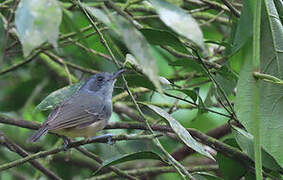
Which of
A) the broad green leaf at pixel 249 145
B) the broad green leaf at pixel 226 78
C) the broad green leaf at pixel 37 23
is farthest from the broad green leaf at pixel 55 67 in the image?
the broad green leaf at pixel 37 23

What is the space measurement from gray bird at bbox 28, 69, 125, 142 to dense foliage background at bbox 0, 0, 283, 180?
0.35ft

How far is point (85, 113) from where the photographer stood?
3.51m

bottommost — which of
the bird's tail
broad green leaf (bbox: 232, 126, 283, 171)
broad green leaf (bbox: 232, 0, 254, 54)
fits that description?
the bird's tail

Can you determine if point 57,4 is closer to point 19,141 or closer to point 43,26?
point 43,26

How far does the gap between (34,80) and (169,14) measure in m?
3.10

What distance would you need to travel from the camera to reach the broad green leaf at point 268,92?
188cm

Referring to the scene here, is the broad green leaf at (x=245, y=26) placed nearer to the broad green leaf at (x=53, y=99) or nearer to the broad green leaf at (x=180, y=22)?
the broad green leaf at (x=180, y=22)

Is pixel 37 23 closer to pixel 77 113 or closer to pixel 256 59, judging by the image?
pixel 256 59

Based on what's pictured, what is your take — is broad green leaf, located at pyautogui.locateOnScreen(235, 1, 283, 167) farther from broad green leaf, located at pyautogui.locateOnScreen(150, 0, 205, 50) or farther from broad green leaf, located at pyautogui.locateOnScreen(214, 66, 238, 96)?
broad green leaf, located at pyautogui.locateOnScreen(150, 0, 205, 50)

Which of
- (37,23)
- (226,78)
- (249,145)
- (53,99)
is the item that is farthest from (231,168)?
(37,23)

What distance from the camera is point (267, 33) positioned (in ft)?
6.73

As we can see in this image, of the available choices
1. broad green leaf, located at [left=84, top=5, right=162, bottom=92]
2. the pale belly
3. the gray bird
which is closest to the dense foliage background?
broad green leaf, located at [left=84, top=5, right=162, bottom=92]

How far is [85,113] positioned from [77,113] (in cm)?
7

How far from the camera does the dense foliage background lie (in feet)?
4.05
